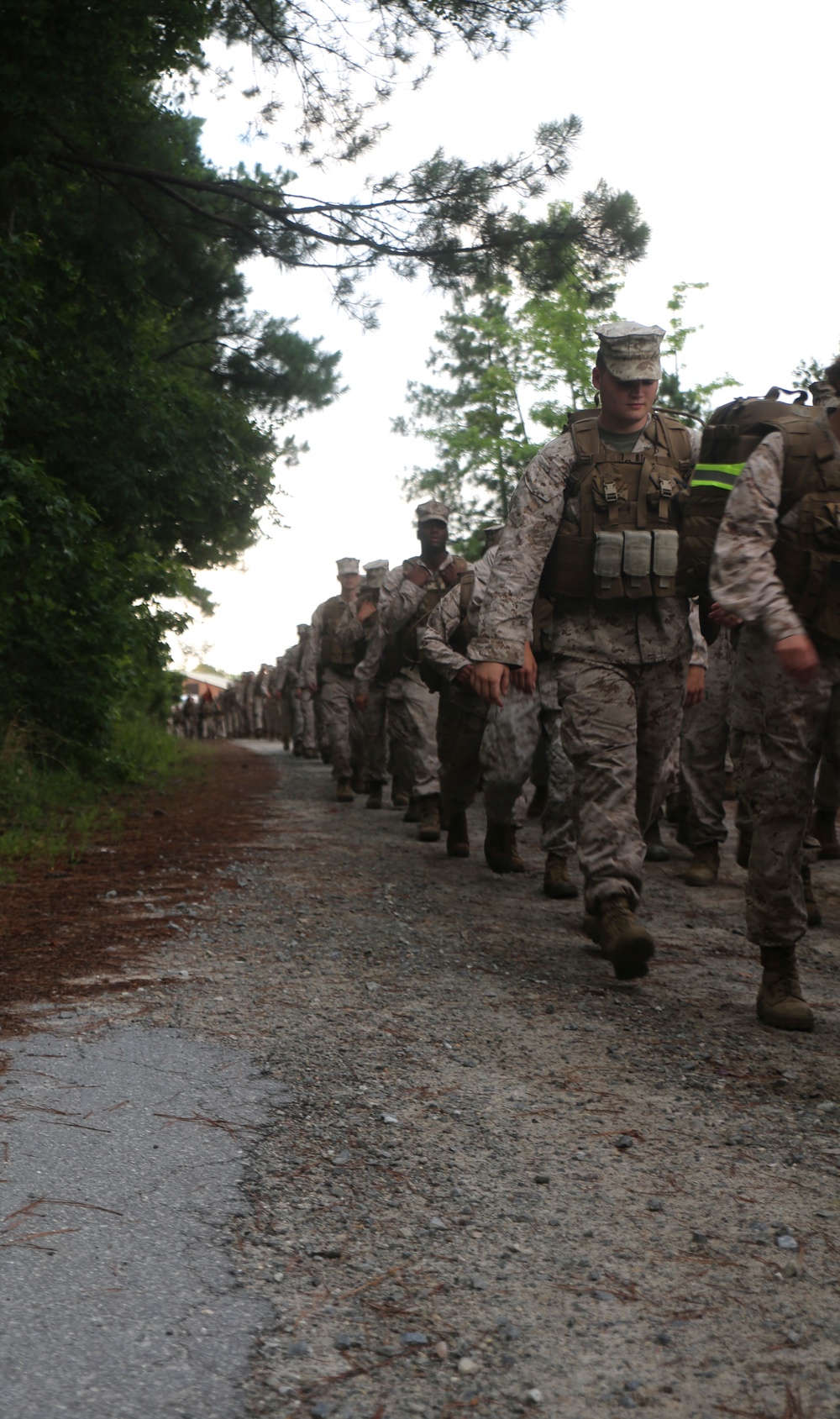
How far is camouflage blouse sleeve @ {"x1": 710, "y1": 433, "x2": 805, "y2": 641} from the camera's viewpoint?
404 cm

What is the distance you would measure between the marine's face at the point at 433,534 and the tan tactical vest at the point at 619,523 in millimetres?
4710

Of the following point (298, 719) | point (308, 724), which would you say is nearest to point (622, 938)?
point (308, 724)

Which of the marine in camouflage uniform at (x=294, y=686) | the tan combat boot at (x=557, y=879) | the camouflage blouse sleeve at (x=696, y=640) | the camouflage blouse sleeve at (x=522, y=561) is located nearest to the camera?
the camouflage blouse sleeve at (x=522, y=561)

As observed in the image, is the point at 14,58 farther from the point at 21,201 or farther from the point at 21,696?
the point at 21,696

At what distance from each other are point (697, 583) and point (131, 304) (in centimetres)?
788

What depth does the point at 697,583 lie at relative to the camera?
496cm

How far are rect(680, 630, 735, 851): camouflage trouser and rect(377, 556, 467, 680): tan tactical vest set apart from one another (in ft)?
6.07

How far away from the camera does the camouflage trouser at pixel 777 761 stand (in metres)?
4.31

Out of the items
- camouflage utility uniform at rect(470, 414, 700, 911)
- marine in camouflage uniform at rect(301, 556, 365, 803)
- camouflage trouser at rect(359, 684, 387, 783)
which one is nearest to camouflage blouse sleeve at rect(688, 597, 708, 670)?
camouflage utility uniform at rect(470, 414, 700, 911)

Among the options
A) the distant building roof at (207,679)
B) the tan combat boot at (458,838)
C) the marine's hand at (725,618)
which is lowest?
the tan combat boot at (458,838)

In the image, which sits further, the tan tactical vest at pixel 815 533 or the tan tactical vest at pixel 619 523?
the tan tactical vest at pixel 619 523

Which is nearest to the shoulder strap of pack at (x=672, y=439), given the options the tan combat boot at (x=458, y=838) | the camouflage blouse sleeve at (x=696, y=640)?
the camouflage blouse sleeve at (x=696, y=640)

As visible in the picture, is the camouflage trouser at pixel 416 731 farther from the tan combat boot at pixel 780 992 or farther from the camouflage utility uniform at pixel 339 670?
the tan combat boot at pixel 780 992

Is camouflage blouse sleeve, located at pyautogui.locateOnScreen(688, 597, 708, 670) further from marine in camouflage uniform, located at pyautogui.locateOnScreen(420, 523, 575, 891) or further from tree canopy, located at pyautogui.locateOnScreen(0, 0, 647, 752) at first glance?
tree canopy, located at pyautogui.locateOnScreen(0, 0, 647, 752)
